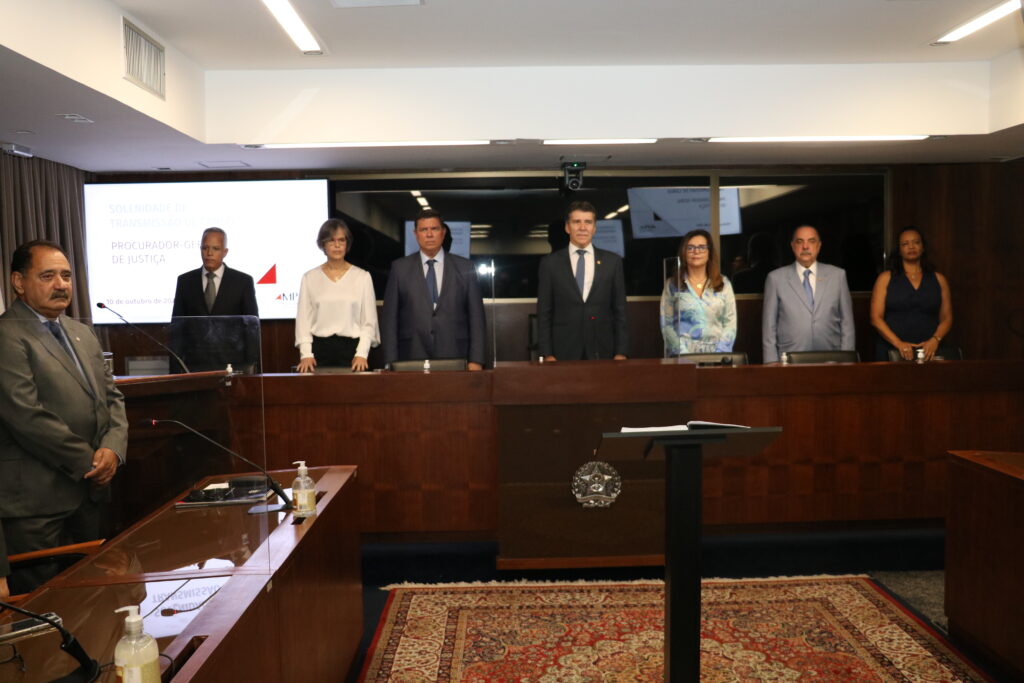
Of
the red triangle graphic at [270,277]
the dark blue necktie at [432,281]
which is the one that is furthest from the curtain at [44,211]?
the dark blue necktie at [432,281]

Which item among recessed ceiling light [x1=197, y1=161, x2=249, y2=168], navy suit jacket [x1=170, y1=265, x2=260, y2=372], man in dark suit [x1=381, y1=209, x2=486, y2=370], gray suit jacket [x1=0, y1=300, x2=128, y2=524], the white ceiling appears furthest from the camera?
recessed ceiling light [x1=197, y1=161, x2=249, y2=168]

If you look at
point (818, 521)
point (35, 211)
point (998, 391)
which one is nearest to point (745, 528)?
point (818, 521)

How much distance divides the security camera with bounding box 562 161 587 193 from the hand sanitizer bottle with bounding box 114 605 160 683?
5.37 m

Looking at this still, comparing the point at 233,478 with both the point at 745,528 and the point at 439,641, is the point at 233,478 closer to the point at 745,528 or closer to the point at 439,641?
the point at 439,641

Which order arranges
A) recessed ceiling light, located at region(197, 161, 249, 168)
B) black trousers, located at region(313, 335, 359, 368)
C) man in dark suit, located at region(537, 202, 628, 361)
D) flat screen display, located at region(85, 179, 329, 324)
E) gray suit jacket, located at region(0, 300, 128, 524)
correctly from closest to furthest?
1. gray suit jacket, located at region(0, 300, 128, 524)
2. man in dark suit, located at region(537, 202, 628, 361)
3. black trousers, located at region(313, 335, 359, 368)
4. recessed ceiling light, located at region(197, 161, 249, 168)
5. flat screen display, located at region(85, 179, 329, 324)

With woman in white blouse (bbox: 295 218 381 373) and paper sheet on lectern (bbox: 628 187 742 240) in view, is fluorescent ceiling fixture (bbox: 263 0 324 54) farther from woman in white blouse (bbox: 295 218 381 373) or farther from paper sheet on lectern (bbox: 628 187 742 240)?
paper sheet on lectern (bbox: 628 187 742 240)

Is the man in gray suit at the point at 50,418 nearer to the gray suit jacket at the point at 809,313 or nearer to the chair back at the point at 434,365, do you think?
the chair back at the point at 434,365

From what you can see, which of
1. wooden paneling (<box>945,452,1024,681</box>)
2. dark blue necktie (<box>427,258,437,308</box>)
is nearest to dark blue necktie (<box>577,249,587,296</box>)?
dark blue necktie (<box>427,258,437,308</box>)

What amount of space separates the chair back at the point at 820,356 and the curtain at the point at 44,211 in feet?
15.9

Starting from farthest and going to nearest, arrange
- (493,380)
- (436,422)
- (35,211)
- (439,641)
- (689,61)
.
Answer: (35,211) → (689,61) → (436,422) → (493,380) → (439,641)

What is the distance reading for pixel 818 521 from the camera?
4.21 m

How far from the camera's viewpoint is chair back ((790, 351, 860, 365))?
436cm

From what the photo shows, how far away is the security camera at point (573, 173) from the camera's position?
20.4ft

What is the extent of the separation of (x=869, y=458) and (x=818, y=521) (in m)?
0.44
